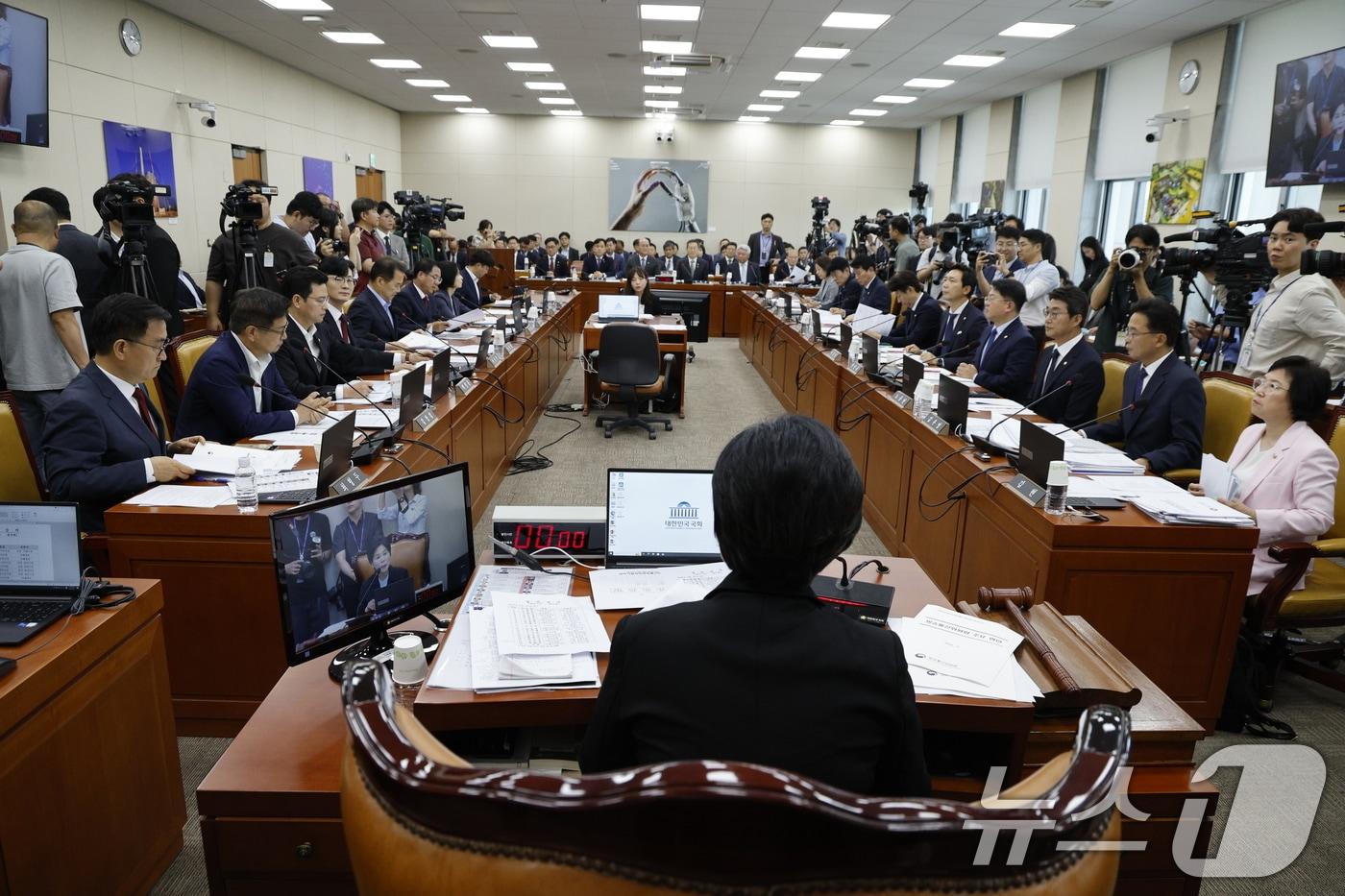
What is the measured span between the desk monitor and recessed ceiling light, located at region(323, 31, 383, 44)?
26.1 feet

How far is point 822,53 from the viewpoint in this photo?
846cm

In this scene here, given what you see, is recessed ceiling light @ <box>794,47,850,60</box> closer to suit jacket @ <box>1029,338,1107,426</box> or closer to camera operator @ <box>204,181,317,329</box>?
camera operator @ <box>204,181,317,329</box>

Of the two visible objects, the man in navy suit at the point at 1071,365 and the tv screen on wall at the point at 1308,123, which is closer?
the man in navy suit at the point at 1071,365

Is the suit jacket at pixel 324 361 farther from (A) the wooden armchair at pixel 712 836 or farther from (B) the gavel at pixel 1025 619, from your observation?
(A) the wooden armchair at pixel 712 836

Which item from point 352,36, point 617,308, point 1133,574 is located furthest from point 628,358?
point 352,36

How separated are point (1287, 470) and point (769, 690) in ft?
7.87

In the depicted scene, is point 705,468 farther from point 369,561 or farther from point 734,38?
point 734,38

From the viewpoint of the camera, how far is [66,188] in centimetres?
626

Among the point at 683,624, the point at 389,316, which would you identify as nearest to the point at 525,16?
the point at 389,316

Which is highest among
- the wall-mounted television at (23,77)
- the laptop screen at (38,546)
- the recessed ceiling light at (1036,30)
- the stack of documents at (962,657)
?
the recessed ceiling light at (1036,30)

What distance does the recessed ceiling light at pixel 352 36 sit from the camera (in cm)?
810

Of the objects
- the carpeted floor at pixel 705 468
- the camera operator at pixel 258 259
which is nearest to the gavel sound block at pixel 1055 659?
the carpeted floor at pixel 705 468

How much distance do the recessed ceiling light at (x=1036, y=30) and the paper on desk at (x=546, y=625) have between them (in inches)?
284

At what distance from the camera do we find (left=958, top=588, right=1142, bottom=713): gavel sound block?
1.46 metres
